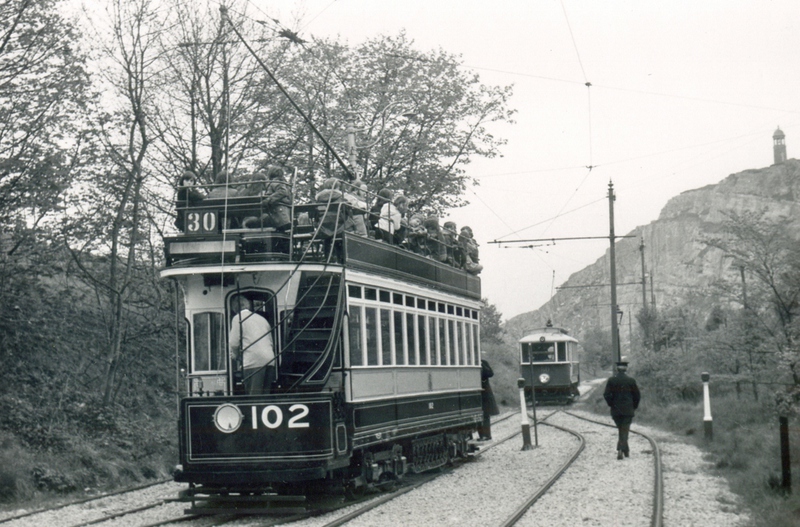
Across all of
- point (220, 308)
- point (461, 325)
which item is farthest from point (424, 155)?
point (220, 308)

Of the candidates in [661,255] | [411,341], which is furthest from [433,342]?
[661,255]

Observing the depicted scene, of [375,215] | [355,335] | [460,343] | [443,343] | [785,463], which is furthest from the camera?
[460,343]

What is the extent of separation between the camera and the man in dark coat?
15.2 metres

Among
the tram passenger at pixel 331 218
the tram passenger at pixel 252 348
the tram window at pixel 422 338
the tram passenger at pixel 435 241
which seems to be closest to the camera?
the tram passenger at pixel 252 348

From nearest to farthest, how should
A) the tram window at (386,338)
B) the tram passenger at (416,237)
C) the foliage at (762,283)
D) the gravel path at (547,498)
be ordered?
the gravel path at (547,498), the tram window at (386,338), the tram passenger at (416,237), the foliage at (762,283)

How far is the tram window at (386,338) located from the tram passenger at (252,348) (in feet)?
5.83

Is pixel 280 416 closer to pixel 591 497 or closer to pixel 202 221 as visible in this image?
pixel 202 221

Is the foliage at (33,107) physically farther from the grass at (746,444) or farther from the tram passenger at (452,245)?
the grass at (746,444)

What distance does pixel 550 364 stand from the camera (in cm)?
3481

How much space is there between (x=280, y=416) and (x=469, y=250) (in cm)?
784

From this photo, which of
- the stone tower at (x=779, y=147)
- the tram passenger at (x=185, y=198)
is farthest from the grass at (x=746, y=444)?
the stone tower at (x=779, y=147)

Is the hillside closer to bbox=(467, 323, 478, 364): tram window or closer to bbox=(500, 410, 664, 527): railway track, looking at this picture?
bbox=(467, 323, 478, 364): tram window

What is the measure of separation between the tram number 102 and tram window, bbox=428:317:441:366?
168 inches

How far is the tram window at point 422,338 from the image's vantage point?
1365cm
